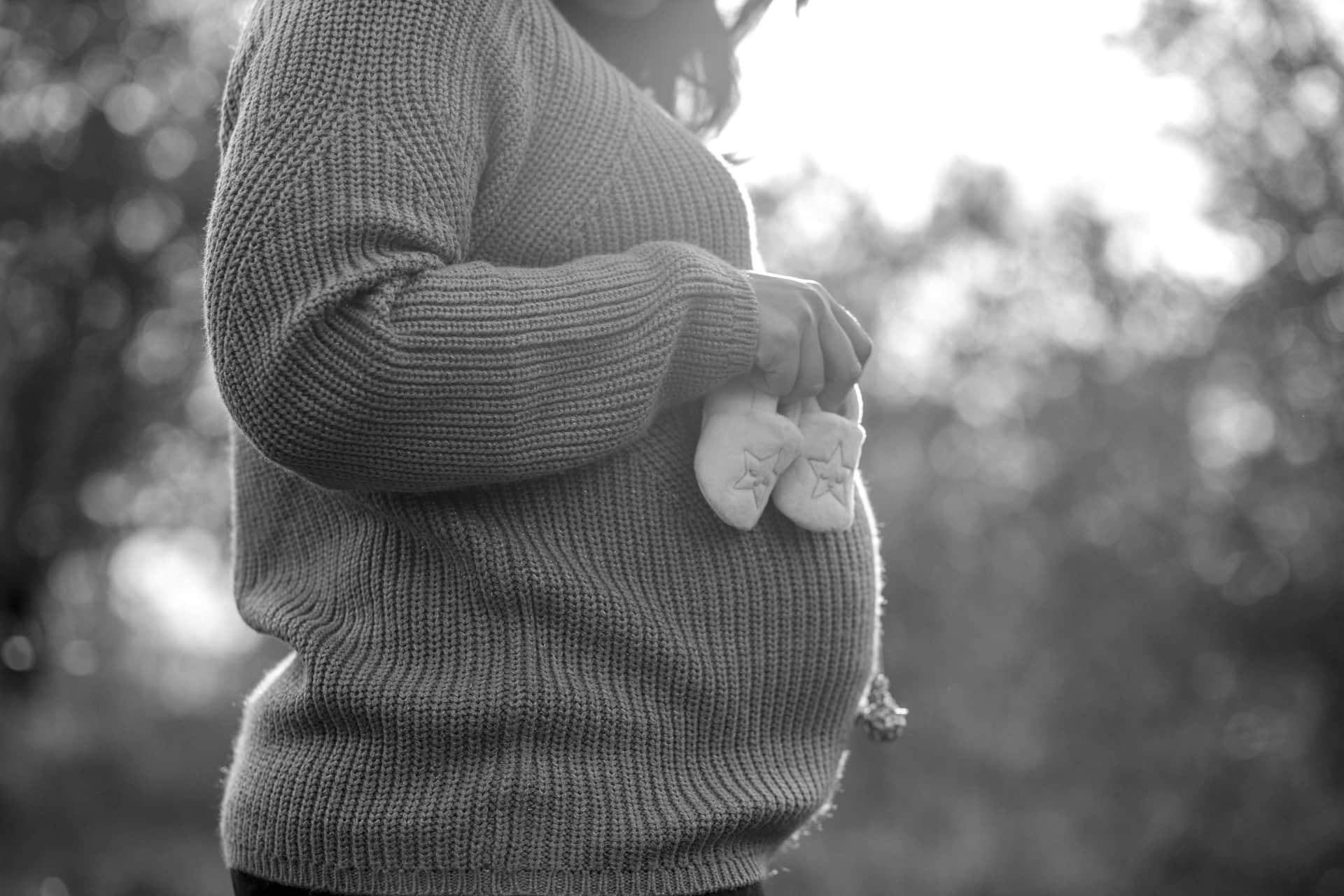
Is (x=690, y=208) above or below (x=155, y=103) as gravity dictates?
above

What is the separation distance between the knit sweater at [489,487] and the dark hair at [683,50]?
396 millimetres

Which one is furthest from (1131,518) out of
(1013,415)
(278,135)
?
(278,135)

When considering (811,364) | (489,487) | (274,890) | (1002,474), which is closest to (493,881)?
(274,890)

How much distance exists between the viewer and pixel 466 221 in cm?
121

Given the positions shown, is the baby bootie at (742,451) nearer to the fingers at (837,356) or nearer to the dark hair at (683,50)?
the fingers at (837,356)

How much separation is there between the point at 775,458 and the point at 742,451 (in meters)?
0.04

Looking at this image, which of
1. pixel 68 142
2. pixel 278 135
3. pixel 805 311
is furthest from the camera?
pixel 68 142

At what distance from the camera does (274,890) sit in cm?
125

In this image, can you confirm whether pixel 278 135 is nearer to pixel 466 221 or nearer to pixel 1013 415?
pixel 466 221

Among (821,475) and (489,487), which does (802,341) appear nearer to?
(821,475)

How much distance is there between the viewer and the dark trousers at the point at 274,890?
48.1 inches

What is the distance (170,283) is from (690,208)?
9177 mm

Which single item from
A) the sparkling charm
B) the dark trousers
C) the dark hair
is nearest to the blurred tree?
the dark hair

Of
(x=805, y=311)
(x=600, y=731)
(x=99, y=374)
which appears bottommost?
(x=99, y=374)
